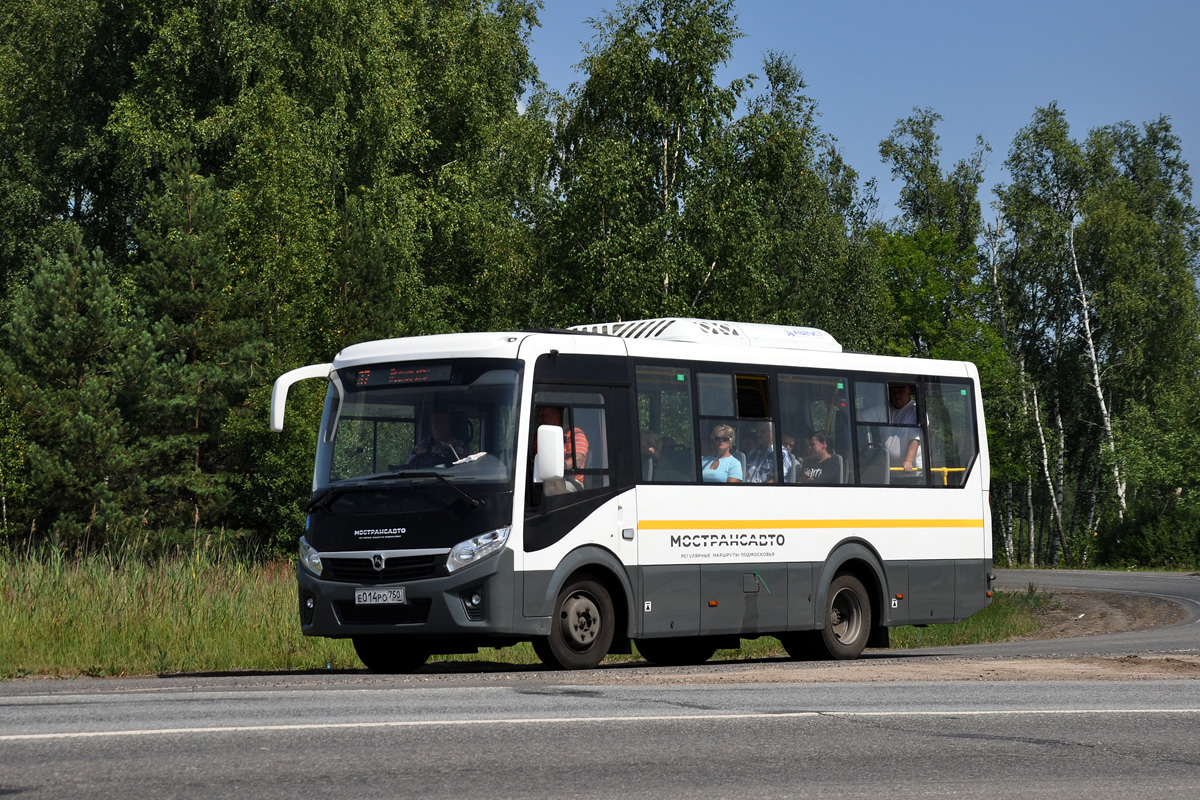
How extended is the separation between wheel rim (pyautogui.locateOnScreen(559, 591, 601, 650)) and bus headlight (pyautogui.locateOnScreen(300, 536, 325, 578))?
221 cm

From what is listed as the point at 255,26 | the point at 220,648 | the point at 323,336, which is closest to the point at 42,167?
the point at 255,26

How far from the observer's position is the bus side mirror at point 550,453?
13156 millimetres

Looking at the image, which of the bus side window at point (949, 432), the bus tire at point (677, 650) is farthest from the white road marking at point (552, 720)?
the bus side window at point (949, 432)

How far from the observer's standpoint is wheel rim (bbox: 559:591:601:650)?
1400 cm

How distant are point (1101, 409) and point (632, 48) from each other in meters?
31.9

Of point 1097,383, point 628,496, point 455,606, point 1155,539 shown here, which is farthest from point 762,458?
point 1097,383

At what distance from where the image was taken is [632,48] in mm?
39625

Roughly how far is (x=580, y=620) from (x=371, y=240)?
30822mm

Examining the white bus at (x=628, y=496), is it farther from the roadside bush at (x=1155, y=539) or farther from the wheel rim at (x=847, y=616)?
the roadside bush at (x=1155, y=539)

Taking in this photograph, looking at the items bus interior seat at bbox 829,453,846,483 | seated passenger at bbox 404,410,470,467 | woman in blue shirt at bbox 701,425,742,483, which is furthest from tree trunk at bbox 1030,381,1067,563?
seated passenger at bbox 404,410,470,467

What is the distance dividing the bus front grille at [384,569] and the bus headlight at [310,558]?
0.25 ft

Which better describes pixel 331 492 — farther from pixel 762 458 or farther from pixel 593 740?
pixel 593 740

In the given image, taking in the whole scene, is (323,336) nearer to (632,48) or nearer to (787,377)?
(632,48)

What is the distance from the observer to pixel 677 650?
17.1 meters
